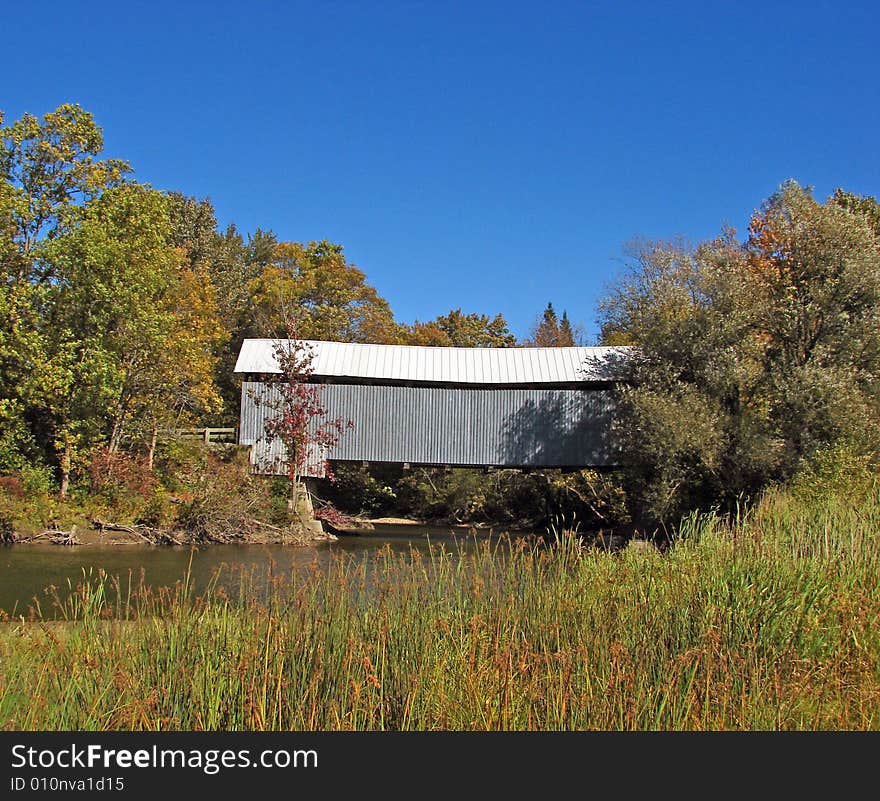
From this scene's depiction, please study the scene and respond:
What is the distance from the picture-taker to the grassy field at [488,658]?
431cm

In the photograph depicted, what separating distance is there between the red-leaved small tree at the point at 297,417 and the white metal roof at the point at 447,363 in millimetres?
416

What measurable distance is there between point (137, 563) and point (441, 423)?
926 centimetres

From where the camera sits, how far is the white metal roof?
22.1 m

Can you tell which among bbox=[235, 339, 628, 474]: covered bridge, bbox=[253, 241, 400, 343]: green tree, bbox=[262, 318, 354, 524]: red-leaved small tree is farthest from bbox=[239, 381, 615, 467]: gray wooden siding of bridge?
bbox=[253, 241, 400, 343]: green tree

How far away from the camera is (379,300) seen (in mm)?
38844

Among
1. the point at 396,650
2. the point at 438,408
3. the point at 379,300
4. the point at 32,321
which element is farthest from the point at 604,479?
the point at 396,650

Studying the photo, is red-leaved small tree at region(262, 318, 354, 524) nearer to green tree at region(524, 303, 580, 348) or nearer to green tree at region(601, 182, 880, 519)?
green tree at region(601, 182, 880, 519)

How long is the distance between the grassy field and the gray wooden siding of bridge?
15710mm

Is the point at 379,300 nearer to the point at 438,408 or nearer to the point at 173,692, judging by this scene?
the point at 438,408

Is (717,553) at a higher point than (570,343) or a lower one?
lower

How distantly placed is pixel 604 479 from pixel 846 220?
9411 millimetres

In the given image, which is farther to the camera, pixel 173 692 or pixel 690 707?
pixel 173 692

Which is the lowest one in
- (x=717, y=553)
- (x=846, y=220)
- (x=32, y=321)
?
(x=717, y=553)

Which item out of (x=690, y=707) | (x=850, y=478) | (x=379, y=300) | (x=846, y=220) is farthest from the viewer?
(x=379, y=300)
